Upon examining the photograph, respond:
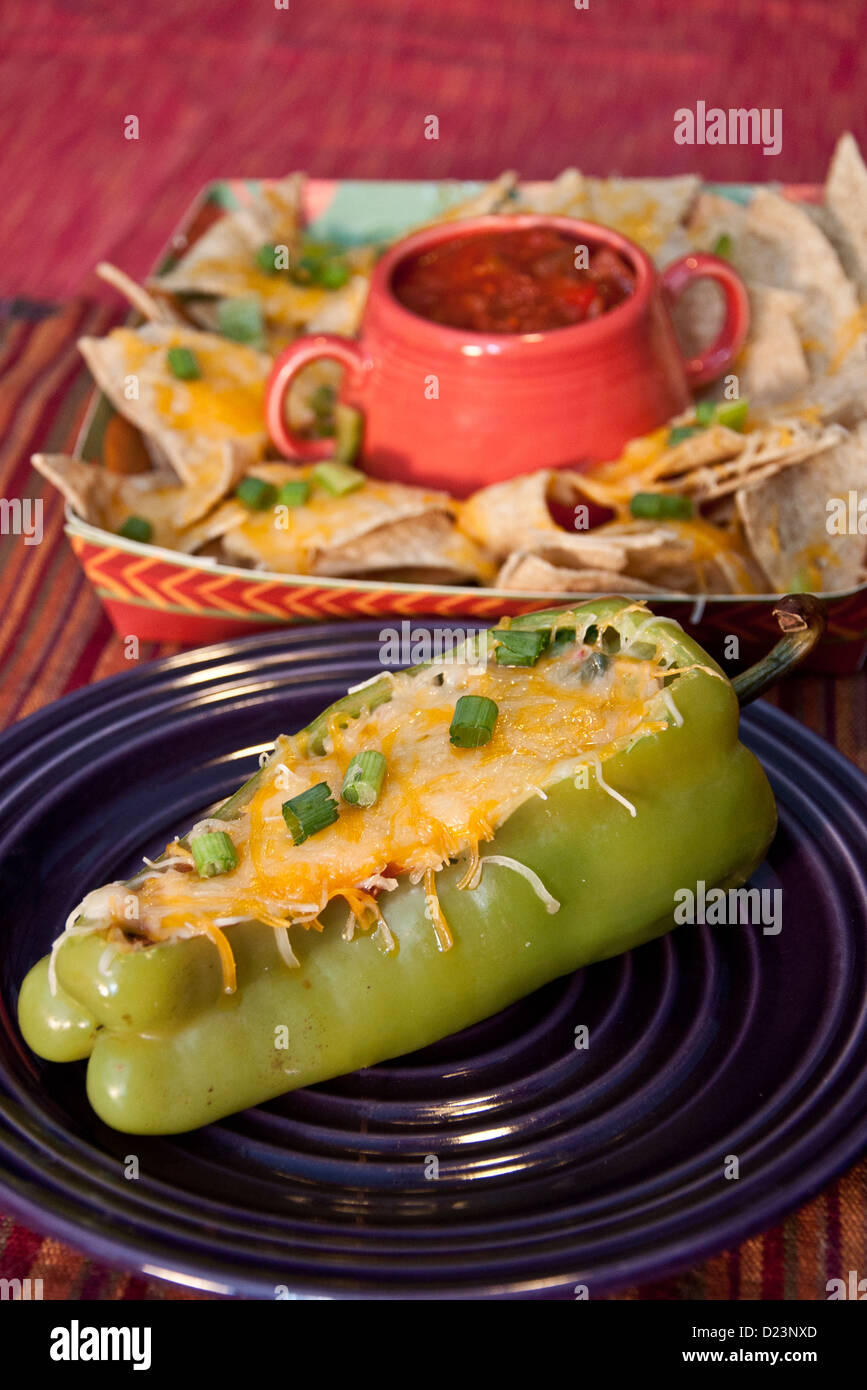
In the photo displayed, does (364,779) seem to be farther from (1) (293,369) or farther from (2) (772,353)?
(2) (772,353)

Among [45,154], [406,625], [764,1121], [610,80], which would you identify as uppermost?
[610,80]

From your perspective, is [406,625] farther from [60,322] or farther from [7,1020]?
[60,322]

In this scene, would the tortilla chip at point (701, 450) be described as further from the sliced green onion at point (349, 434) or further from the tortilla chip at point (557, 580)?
the sliced green onion at point (349, 434)

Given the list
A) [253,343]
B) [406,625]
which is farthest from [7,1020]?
[253,343]

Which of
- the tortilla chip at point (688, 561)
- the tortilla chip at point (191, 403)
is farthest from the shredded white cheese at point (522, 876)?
the tortilla chip at point (191, 403)

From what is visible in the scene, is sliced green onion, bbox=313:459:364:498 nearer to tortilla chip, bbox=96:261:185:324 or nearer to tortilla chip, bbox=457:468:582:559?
tortilla chip, bbox=457:468:582:559
